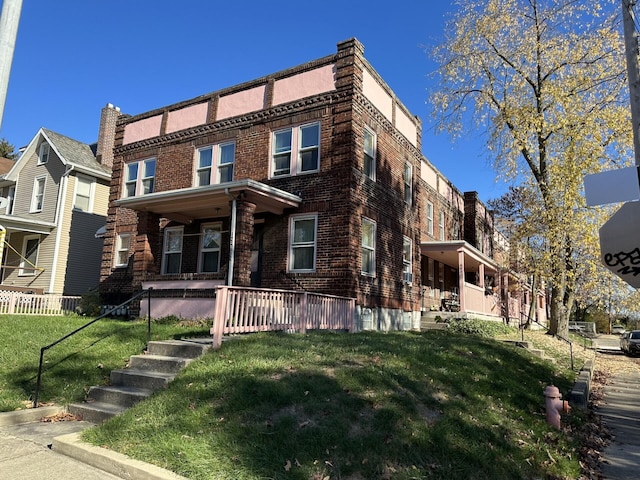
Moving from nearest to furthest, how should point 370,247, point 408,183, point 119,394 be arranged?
point 119,394 < point 370,247 < point 408,183

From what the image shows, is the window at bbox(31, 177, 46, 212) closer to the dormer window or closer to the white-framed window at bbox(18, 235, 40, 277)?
the dormer window

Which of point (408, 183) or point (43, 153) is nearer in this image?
point (408, 183)

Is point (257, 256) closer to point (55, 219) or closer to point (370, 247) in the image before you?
point (370, 247)

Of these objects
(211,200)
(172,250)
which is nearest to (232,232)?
(211,200)

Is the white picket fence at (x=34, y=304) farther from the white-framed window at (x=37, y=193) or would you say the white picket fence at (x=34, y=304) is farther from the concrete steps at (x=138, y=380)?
the concrete steps at (x=138, y=380)

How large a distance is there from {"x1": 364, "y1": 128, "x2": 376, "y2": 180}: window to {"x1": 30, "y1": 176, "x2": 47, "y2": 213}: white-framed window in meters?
18.0

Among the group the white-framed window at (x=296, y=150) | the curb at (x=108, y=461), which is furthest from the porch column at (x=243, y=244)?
the curb at (x=108, y=461)

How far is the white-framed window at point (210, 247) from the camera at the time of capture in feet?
49.2

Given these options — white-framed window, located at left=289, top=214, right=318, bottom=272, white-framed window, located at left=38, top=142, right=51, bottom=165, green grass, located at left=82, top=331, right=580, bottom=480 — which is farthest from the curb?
white-framed window, located at left=38, top=142, right=51, bottom=165

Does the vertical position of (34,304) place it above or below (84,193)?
below

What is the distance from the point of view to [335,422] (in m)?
5.09

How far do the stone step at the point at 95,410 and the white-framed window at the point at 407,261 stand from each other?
11.6m

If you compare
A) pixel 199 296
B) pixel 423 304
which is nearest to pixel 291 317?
pixel 199 296

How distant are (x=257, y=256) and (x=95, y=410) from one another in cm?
812
